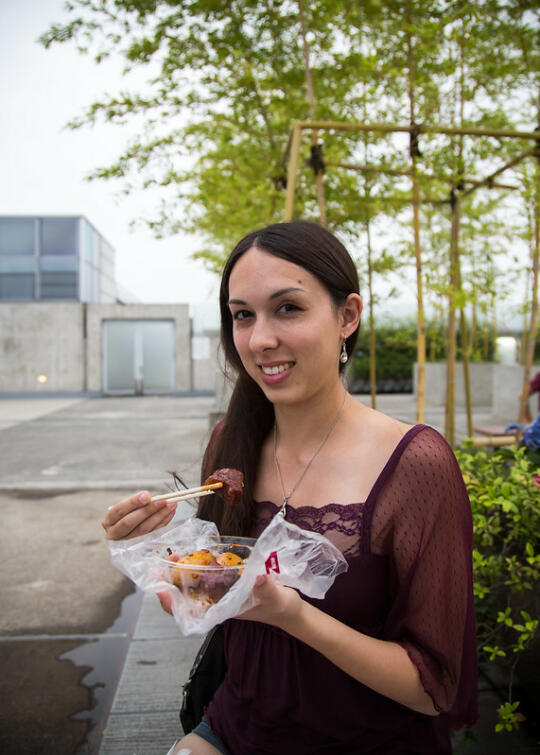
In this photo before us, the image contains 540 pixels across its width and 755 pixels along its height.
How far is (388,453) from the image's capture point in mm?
1365

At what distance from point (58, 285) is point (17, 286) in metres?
1.76

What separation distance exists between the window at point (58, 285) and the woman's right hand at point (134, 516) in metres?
22.4

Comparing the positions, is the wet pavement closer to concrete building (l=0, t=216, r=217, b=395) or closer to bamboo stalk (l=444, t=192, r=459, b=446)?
bamboo stalk (l=444, t=192, r=459, b=446)

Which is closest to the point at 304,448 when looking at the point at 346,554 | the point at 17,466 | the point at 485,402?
the point at 346,554

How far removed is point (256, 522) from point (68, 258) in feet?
74.3

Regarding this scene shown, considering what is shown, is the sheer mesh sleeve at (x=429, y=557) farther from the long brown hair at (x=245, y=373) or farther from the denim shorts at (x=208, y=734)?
the denim shorts at (x=208, y=734)

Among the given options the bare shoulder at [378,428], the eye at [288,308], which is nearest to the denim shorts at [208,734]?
the bare shoulder at [378,428]

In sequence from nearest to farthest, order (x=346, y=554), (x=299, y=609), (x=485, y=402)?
(x=299, y=609) → (x=346, y=554) → (x=485, y=402)

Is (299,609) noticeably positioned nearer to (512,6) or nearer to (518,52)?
(512,6)

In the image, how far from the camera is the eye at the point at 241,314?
140cm

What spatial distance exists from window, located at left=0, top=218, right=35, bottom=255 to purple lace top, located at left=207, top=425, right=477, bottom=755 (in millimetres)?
23464

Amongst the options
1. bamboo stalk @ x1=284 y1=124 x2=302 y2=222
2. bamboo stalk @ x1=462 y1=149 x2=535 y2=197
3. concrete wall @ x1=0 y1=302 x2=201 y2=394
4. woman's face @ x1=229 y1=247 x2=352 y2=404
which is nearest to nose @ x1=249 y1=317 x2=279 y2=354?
woman's face @ x1=229 y1=247 x2=352 y2=404

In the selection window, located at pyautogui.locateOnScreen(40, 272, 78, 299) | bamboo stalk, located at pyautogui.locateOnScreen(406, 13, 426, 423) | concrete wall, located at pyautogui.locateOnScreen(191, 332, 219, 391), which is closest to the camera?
bamboo stalk, located at pyautogui.locateOnScreen(406, 13, 426, 423)

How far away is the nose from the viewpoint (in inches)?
51.3
